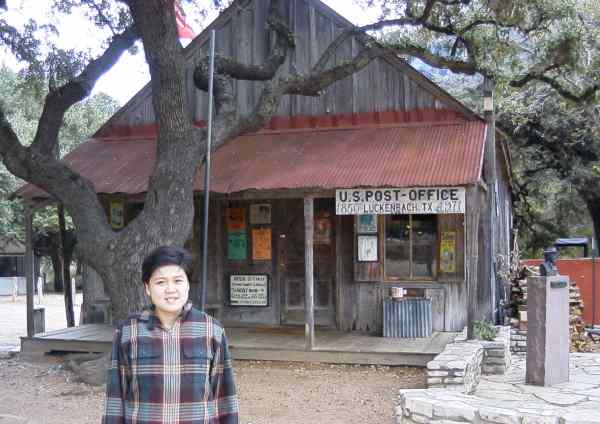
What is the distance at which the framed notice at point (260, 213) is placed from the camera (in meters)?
12.4

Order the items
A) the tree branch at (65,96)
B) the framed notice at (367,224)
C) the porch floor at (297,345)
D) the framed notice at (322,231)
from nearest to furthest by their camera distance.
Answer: the porch floor at (297,345) → the tree branch at (65,96) → the framed notice at (367,224) → the framed notice at (322,231)

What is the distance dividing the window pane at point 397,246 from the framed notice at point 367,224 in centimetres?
21

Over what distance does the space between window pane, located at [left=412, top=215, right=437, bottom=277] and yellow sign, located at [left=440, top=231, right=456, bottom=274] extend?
13 cm

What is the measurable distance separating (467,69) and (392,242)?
2.96 meters

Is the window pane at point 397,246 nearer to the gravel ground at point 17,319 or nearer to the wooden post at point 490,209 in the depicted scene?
the wooden post at point 490,209

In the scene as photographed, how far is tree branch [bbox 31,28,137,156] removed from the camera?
400 inches

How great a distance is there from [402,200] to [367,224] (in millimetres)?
2051

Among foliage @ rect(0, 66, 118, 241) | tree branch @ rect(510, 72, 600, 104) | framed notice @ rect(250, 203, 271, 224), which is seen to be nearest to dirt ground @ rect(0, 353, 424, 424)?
framed notice @ rect(250, 203, 271, 224)

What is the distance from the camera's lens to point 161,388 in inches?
127

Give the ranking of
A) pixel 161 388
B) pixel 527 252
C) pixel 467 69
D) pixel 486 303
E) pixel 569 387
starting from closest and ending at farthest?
1. pixel 161 388
2. pixel 569 387
3. pixel 467 69
4. pixel 486 303
5. pixel 527 252

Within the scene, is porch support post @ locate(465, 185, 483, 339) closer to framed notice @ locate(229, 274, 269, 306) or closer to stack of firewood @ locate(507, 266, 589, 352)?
stack of firewood @ locate(507, 266, 589, 352)

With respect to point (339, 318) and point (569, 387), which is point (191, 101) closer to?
point (339, 318)

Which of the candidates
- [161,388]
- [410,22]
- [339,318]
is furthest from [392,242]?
[161,388]

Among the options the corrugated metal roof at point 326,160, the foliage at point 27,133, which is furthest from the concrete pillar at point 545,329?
the foliage at point 27,133
